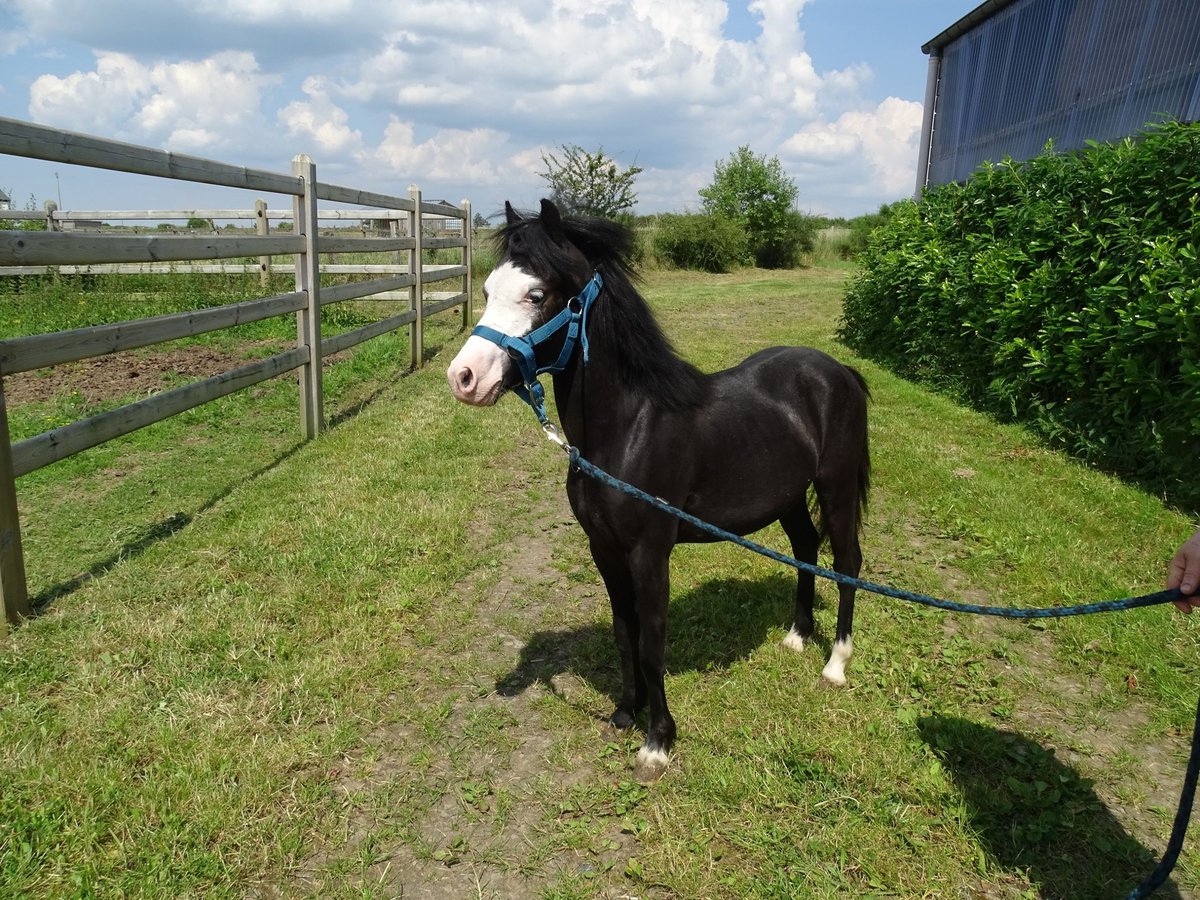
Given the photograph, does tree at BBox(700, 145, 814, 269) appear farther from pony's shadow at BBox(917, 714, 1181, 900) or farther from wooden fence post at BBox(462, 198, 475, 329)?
pony's shadow at BBox(917, 714, 1181, 900)

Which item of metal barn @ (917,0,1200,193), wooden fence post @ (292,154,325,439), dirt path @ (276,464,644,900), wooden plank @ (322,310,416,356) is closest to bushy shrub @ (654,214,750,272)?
metal barn @ (917,0,1200,193)

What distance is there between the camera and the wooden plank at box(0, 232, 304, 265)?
11.4 feet

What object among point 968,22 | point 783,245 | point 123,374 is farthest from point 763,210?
point 123,374

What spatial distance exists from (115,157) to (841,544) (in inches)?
175

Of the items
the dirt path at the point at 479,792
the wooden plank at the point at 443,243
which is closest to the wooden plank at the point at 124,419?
the dirt path at the point at 479,792

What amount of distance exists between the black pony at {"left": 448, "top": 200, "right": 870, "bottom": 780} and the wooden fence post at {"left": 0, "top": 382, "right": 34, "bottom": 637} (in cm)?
251

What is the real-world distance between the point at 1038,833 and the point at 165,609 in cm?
390

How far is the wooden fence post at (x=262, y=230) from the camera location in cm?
1259

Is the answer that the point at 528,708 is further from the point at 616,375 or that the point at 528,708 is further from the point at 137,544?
the point at 137,544

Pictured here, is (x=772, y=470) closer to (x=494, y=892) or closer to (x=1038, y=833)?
(x=1038, y=833)

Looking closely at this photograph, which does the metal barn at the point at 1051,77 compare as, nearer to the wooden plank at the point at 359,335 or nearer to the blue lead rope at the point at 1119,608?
the blue lead rope at the point at 1119,608

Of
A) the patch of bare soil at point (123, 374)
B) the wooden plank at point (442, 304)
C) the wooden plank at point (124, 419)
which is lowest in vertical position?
the patch of bare soil at point (123, 374)

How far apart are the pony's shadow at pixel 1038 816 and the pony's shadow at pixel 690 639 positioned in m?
1.01

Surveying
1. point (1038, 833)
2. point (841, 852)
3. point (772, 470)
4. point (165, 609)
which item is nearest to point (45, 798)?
point (165, 609)
